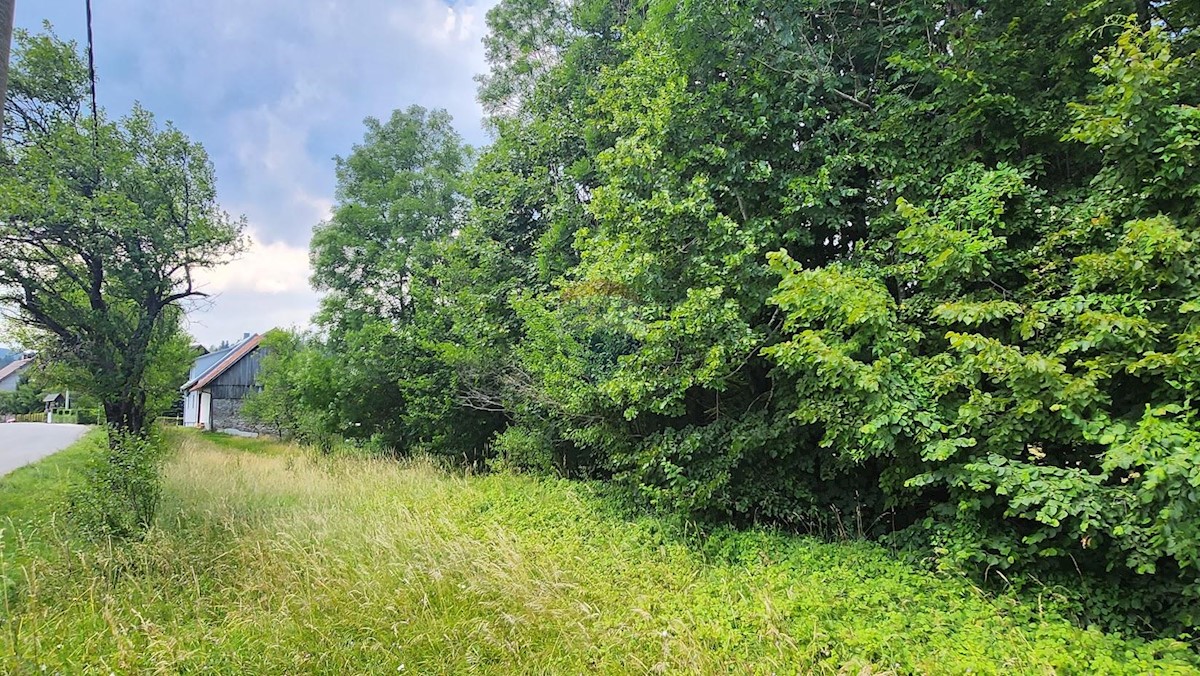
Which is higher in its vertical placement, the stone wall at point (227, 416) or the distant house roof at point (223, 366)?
the distant house roof at point (223, 366)

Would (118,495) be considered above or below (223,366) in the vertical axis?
below

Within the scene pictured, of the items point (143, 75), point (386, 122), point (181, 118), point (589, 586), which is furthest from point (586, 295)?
point (386, 122)

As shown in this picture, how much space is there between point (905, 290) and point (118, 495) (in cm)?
832

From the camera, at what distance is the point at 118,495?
5445mm

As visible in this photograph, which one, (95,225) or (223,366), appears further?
(223,366)

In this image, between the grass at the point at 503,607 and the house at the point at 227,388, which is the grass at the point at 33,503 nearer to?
the grass at the point at 503,607

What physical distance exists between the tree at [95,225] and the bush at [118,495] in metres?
5.71

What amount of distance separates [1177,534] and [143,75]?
912 cm

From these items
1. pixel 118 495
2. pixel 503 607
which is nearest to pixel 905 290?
pixel 503 607

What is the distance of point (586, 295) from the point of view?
260 inches

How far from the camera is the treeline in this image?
328 centimetres

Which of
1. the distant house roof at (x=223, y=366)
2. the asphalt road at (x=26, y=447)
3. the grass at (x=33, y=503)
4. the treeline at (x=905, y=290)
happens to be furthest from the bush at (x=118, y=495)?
the distant house roof at (x=223, y=366)

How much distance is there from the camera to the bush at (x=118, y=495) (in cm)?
528

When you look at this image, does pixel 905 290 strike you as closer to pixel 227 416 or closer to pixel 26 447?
pixel 26 447
